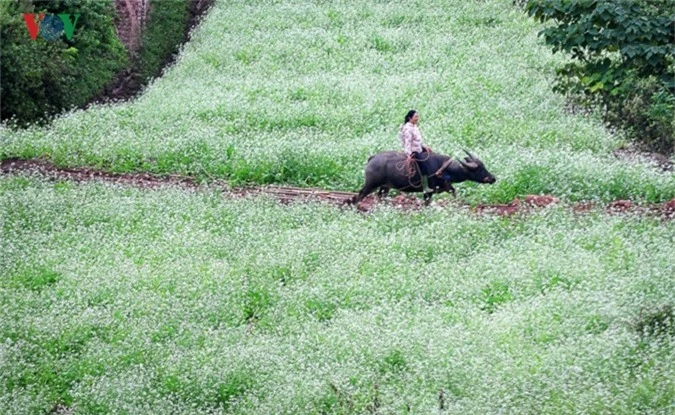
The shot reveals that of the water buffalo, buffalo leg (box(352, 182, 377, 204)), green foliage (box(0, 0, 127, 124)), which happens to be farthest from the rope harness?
green foliage (box(0, 0, 127, 124))

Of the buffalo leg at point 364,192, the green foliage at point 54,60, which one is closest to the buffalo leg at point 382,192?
the buffalo leg at point 364,192

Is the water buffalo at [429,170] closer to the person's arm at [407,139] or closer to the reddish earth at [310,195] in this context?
the person's arm at [407,139]

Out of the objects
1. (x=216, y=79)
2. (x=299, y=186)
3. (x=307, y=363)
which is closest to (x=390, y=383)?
(x=307, y=363)

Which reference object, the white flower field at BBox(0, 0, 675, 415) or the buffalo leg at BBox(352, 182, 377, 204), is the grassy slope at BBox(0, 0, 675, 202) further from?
the buffalo leg at BBox(352, 182, 377, 204)

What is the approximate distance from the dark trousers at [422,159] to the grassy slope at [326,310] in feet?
3.87

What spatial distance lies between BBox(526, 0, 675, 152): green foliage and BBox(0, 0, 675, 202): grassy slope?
102cm

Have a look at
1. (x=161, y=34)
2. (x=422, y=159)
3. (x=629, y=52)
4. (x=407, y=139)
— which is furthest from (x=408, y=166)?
(x=161, y=34)

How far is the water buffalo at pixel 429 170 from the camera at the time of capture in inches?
842

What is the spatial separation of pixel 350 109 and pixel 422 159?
8.10 m

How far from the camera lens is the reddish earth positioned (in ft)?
68.8

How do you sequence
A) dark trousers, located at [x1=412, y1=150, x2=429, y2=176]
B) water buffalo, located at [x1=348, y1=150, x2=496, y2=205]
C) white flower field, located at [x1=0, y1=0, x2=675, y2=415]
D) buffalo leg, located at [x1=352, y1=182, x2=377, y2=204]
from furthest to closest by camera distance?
buffalo leg, located at [x1=352, y1=182, x2=377, y2=204]
water buffalo, located at [x1=348, y1=150, x2=496, y2=205]
dark trousers, located at [x1=412, y1=150, x2=429, y2=176]
white flower field, located at [x1=0, y1=0, x2=675, y2=415]

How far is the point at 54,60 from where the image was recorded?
31625 millimetres

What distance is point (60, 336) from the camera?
667 inches

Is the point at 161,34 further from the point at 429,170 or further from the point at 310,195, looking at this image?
the point at 429,170
